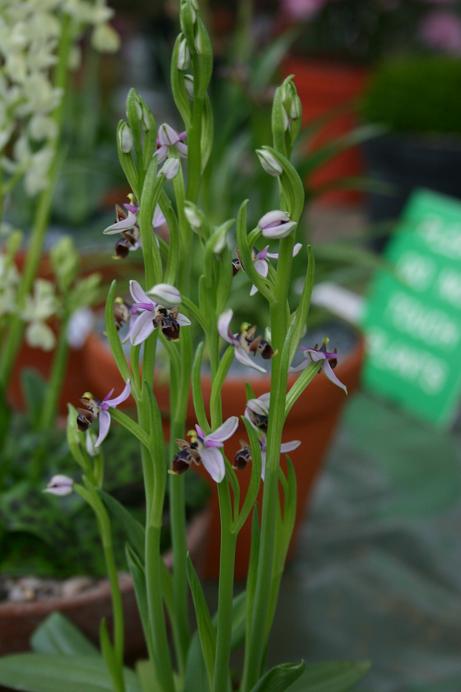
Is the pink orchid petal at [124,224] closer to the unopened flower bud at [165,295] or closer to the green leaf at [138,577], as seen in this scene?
the unopened flower bud at [165,295]

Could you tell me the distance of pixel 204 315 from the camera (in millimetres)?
473

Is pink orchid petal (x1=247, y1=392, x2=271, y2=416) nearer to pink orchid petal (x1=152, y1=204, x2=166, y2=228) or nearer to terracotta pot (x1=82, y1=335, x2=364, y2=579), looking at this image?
pink orchid petal (x1=152, y1=204, x2=166, y2=228)

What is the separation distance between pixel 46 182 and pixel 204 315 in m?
0.39

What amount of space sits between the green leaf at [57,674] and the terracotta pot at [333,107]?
2188mm

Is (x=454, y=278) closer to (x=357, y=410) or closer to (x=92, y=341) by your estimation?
(x=357, y=410)

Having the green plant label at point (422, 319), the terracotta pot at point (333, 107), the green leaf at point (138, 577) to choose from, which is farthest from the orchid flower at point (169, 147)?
the terracotta pot at point (333, 107)

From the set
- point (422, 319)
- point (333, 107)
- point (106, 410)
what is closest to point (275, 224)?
point (106, 410)

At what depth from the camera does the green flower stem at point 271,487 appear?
463 millimetres

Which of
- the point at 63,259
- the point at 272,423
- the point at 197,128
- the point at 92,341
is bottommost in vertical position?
the point at 92,341

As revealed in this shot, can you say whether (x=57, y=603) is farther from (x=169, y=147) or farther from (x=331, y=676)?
(x=169, y=147)

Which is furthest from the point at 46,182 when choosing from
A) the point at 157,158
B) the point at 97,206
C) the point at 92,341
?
the point at 97,206

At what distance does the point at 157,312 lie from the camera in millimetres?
435

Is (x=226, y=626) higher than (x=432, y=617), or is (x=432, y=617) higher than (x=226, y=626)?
(x=226, y=626)

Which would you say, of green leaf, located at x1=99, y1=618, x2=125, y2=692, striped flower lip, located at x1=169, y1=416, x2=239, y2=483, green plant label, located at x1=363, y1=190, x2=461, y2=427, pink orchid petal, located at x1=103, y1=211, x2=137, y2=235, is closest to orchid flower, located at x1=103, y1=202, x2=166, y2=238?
pink orchid petal, located at x1=103, y1=211, x2=137, y2=235
